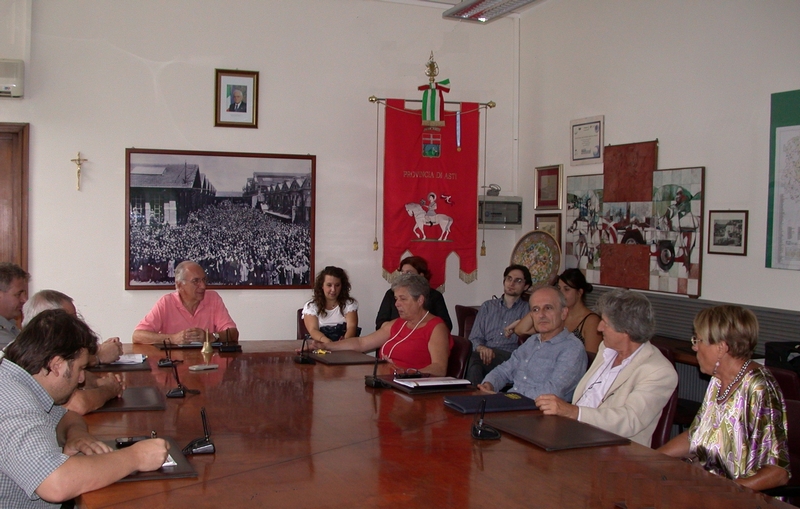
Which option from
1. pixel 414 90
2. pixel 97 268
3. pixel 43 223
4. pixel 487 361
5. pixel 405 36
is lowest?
pixel 487 361

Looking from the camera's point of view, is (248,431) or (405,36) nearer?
(248,431)

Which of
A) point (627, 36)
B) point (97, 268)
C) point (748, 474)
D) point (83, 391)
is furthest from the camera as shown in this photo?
point (97, 268)

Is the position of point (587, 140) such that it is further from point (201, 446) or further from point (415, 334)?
point (201, 446)

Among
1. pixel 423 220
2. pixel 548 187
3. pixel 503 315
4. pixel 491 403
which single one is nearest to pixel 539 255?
pixel 548 187

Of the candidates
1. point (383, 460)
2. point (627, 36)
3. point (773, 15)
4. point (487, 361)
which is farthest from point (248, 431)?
point (627, 36)

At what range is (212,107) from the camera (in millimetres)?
6242

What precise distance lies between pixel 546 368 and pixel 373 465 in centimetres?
161

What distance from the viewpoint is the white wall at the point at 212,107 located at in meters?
5.87

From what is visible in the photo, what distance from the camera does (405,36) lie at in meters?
6.74

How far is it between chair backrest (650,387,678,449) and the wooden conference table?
667mm

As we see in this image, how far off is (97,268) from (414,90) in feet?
10.8

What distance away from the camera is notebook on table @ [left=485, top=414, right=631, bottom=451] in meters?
2.32

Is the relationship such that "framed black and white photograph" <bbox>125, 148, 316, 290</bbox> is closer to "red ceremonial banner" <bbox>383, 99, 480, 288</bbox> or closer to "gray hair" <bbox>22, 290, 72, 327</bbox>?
"red ceremonial banner" <bbox>383, 99, 480, 288</bbox>

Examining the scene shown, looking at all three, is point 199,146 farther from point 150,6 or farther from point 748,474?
point 748,474
